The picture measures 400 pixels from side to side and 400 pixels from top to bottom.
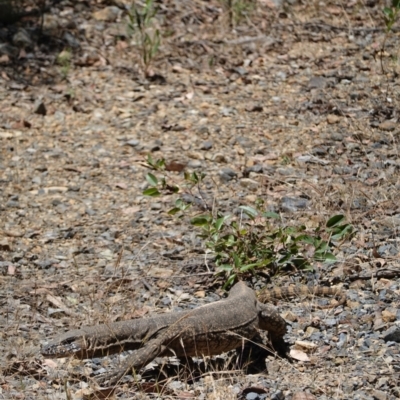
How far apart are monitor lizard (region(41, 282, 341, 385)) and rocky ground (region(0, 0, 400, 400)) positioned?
0.12m

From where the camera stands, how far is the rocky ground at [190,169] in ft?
14.1

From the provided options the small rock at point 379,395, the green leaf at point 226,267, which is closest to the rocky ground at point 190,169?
the small rock at point 379,395

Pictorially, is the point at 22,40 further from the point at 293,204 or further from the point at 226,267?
the point at 226,267

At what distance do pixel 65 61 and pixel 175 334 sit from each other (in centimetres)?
473

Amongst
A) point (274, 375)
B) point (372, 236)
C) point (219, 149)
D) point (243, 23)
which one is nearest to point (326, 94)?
point (219, 149)

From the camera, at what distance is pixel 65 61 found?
8.29 m

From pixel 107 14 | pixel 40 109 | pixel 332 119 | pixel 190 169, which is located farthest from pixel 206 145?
pixel 107 14

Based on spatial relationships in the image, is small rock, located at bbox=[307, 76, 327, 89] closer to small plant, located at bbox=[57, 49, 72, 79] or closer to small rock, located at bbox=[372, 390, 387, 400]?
small plant, located at bbox=[57, 49, 72, 79]

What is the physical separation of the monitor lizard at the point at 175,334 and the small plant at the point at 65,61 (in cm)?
432

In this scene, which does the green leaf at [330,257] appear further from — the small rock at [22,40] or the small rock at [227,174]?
the small rock at [22,40]

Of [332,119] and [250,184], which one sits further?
[332,119]

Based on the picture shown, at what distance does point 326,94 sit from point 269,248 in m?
2.89

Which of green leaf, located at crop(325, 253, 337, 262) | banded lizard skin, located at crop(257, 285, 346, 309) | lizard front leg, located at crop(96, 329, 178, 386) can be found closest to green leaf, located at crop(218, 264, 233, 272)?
banded lizard skin, located at crop(257, 285, 346, 309)

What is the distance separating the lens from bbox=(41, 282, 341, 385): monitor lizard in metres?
4.00
